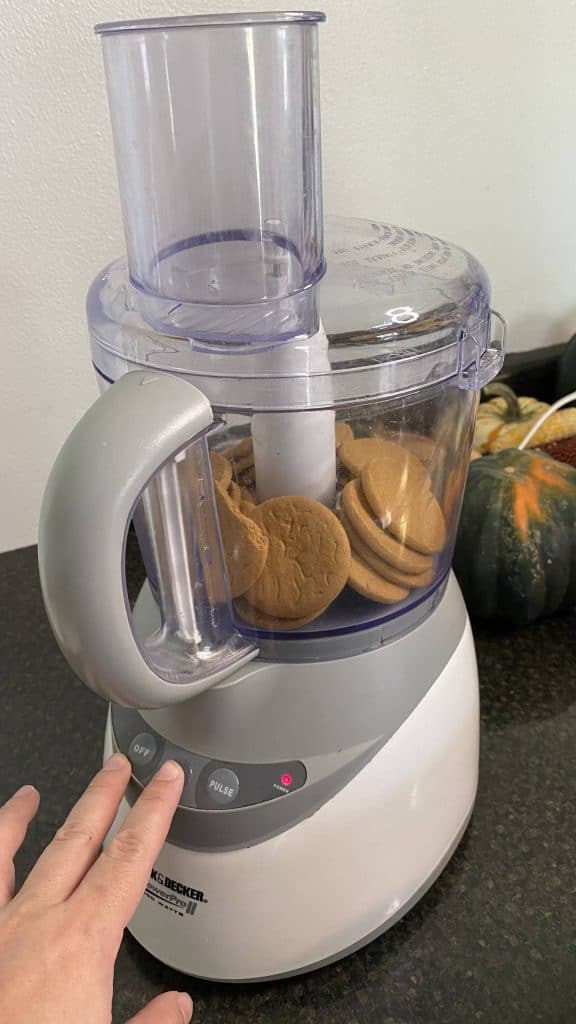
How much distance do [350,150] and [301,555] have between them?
19.0 inches

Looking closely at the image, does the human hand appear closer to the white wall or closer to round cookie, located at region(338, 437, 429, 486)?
round cookie, located at region(338, 437, 429, 486)

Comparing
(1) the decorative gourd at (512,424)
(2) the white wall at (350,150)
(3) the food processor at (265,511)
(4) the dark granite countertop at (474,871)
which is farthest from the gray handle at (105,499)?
(1) the decorative gourd at (512,424)

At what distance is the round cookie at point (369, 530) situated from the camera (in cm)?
45

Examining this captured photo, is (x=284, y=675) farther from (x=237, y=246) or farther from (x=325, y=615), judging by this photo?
(x=237, y=246)

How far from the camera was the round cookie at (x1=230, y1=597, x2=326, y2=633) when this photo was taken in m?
0.46

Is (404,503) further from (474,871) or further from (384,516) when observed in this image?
(474,871)

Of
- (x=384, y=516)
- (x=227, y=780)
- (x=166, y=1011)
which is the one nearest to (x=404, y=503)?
(x=384, y=516)

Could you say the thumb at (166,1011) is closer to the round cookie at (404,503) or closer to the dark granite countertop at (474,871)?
the dark granite countertop at (474,871)

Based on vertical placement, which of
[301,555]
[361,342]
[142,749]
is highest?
[361,342]

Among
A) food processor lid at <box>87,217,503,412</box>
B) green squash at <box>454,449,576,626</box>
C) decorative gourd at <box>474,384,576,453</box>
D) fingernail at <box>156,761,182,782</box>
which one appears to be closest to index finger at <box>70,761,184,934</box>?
fingernail at <box>156,761,182,782</box>

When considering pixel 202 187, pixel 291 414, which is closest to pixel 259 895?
pixel 291 414

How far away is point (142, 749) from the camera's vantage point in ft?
1.61

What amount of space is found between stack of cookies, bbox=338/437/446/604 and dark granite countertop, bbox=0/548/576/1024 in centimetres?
21

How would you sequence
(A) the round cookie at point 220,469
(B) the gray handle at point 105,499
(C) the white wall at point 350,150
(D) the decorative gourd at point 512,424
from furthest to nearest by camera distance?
(D) the decorative gourd at point 512,424 < (C) the white wall at point 350,150 < (A) the round cookie at point 220,469 < (B) the gray handle at point 105,499
